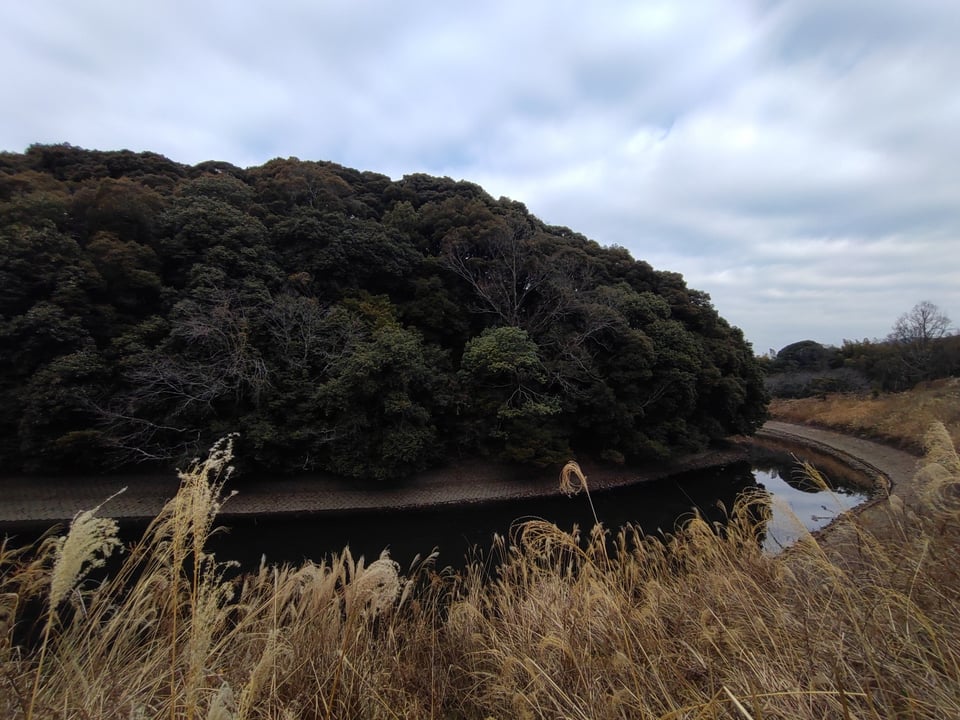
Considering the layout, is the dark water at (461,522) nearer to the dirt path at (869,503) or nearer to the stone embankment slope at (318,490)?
the stone embankment slope at (318,490)

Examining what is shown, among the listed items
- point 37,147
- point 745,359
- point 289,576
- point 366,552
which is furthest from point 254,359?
point 745,359

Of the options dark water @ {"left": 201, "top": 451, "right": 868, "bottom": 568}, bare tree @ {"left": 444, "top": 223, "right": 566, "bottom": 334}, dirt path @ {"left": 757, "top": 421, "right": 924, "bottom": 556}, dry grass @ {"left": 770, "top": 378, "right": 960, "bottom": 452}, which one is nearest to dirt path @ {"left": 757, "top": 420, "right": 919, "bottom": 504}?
dirt path @ {"left": 757, "top": 421, "right": 924, "bottom": 556}

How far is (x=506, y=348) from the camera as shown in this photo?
15.2 m

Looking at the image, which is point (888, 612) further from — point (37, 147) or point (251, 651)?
point (37, 147)

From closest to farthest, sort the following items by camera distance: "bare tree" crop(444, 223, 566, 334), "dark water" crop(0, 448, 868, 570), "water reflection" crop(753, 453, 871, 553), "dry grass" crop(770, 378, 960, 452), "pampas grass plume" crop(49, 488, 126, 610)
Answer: "pampas grass plume" crop(49, 488, 126, 610) → "dark water" crop(0, 448, 868, 570) → "water reflection" crop(753, 453, 871, 553) → "dry grass" crop(770, 378, 960, 452) → "bare tree" crop(444, 223, 566, 334)

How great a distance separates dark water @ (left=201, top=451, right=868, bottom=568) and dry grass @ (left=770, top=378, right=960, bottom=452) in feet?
14.4

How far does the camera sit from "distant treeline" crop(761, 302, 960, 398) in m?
25.7

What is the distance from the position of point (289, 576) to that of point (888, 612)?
3442 millimetres

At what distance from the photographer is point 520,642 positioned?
103 inches

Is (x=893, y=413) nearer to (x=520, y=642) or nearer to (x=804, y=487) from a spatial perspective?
(x=804, y=487)

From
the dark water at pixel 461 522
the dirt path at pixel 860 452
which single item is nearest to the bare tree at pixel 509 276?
the dark water at pixel 461 522

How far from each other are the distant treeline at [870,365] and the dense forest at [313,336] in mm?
12606

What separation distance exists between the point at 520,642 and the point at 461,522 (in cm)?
1081

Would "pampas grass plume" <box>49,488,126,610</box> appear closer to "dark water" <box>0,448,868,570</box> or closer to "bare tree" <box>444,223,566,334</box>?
"dark water" <box>0,448,868,570</box>
